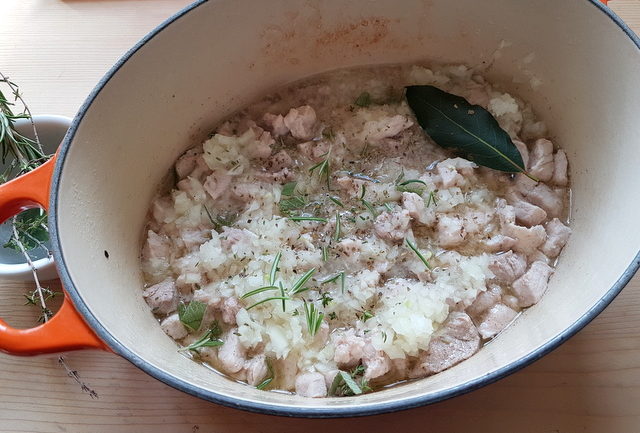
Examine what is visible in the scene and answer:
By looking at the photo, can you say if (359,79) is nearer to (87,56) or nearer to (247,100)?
(247,100)

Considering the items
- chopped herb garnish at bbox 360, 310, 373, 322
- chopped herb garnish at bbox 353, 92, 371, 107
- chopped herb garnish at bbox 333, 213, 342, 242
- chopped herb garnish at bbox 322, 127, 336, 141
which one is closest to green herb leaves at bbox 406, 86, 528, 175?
chopped herb garnish at bbox 353, 92, 371, 107

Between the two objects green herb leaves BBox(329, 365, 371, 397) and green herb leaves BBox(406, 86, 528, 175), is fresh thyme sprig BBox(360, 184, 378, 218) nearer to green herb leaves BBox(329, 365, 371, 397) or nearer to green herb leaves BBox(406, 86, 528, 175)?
green herb leaves BBox(406, 86, 528, 175)

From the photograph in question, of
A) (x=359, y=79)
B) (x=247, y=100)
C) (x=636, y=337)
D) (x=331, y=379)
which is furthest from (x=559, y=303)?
(x=247, y=100)

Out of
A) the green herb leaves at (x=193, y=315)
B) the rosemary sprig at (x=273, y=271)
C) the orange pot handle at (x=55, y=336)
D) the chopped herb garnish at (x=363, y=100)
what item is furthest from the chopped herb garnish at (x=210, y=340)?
the chopped herb garnish at (x=363, y=100)

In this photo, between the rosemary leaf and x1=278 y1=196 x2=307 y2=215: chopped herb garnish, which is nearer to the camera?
the rosemary leaf

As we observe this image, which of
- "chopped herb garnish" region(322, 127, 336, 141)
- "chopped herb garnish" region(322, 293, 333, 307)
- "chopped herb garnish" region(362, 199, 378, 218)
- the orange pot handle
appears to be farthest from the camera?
"chopped herb garnish" region(322, 127, 336, 141)

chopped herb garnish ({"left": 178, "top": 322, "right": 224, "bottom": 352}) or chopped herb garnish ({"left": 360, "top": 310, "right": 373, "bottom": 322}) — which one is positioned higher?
chopped herb garnish ({"left": 360, "top": 310, "right": 373, "bottom": 322})

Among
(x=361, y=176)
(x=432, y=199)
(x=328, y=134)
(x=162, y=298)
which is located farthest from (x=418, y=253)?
(x=162, y=298)
